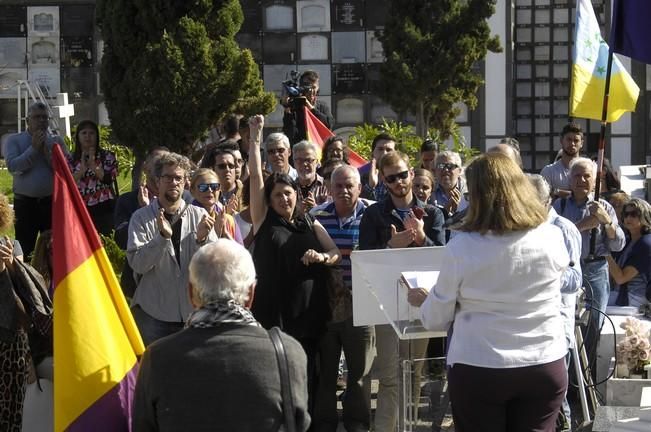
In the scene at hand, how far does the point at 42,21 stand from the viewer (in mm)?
25375

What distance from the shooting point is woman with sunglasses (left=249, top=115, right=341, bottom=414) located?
6.79 metres

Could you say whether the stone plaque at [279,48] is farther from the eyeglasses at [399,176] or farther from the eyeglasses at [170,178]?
the eyeglasses at [170,178]

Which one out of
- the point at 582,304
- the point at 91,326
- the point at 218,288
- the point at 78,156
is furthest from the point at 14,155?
the point at 218,288

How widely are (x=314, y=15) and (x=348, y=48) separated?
968 mm

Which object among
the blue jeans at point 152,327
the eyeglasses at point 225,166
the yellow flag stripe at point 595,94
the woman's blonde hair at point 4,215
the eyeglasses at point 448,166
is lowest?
the blue jeans at point 152,327

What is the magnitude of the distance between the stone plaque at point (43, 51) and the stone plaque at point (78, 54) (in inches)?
8.4

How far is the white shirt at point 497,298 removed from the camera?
183 inches

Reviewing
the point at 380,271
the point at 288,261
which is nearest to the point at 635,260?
the point at 288,261

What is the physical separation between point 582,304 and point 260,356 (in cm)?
347

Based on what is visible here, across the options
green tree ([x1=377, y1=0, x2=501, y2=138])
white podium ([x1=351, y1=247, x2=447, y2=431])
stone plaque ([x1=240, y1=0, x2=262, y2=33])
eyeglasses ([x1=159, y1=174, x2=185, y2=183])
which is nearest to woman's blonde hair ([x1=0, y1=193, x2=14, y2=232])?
eyeglasses ([x1=159, y1=174, x2=185, y2=183])

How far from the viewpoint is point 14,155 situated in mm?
10172

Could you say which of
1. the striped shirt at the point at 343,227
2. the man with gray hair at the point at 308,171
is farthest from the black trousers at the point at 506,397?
the man with gray hair at the point at 308,171

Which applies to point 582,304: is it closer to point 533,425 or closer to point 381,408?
point 381,408

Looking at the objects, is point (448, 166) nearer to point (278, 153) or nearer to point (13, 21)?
point (278, 153)
